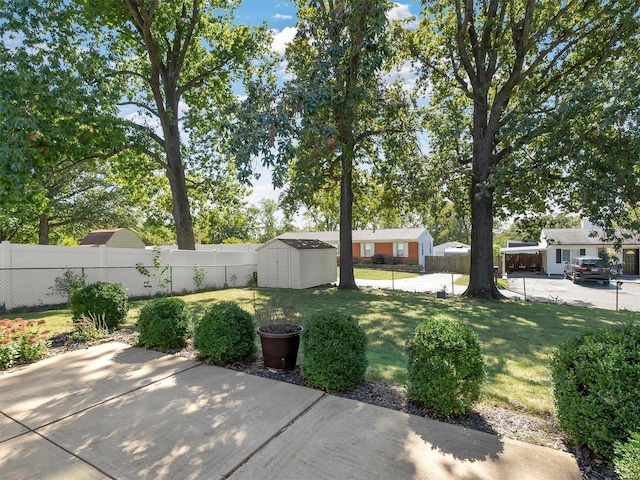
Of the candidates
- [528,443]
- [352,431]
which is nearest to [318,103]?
[352,431]

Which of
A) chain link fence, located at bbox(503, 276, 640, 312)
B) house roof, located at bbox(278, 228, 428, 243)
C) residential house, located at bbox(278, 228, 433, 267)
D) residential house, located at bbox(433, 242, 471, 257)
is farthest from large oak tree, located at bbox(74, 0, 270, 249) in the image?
residential house, located at bbox(433, 242, 471, 257)

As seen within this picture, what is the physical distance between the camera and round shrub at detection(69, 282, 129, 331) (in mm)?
5973

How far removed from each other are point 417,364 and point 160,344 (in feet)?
13.1

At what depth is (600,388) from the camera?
236cm

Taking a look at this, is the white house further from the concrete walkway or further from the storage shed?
→ the concrete walkway

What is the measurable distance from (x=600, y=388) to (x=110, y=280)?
12236 mm

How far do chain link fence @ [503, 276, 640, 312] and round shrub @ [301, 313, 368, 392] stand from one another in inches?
401

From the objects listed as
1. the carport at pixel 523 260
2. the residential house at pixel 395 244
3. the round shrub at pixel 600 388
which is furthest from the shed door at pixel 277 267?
the carport at pixel 523 260

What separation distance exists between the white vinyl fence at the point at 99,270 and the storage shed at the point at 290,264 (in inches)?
64.7

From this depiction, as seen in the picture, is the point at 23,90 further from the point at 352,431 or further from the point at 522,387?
the point at 522,387

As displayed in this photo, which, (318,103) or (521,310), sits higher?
(318,103)

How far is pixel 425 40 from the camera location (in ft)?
42.4

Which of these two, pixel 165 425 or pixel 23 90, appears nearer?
pixel 165 425

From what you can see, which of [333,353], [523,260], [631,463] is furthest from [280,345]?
[523,260]
